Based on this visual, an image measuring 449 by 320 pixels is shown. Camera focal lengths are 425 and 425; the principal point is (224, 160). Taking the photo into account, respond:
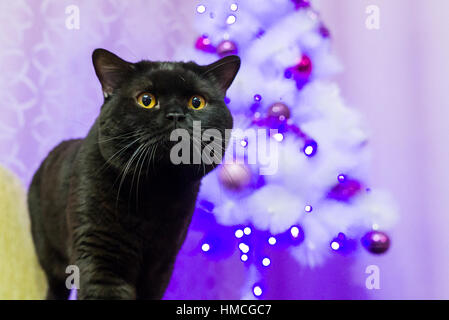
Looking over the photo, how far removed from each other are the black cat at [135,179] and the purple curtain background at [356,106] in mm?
476

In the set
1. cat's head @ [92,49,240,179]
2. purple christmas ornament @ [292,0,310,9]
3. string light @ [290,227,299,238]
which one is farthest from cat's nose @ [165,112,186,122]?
purple christmas ornament @ [292,0,310,9]

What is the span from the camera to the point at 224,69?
110cm

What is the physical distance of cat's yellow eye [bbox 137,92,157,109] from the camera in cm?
96

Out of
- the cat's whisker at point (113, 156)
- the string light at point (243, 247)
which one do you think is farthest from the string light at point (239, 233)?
the cat's whisker at point (113, 156)

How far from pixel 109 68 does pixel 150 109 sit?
16 cm

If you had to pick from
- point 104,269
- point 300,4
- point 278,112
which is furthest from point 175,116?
point 300,4

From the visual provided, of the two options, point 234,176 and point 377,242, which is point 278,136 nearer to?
point 234,176

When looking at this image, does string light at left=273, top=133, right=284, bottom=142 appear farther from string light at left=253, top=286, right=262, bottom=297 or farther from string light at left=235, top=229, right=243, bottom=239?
string light at left=253, top=286, right=262, bottom=297

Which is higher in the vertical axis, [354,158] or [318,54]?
[318,54]

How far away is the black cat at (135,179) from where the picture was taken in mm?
916

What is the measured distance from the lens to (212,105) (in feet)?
3.35
